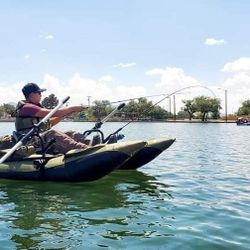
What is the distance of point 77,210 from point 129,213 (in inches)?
33.3

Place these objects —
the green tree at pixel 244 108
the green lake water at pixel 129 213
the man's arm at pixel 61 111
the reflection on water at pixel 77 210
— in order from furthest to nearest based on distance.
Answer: the green tree at pixel 244 108
the man's arm at pixel 61 111
the reflection on water at pixel 77 210
the green lake water at pixel 129 213

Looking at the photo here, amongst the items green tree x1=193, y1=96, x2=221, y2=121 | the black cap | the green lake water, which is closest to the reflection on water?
the green lake water

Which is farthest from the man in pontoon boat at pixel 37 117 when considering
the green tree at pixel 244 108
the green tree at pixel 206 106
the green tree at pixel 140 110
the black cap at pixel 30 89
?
the green tree at pixel 244 108

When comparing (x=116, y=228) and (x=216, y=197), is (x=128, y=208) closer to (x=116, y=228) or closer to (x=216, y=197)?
(x=116, y=228)

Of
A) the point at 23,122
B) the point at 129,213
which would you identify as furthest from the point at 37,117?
the point at 129,213

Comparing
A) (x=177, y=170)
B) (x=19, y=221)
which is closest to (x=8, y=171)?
(x=19, y=221)

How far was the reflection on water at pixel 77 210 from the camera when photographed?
5.88 meters

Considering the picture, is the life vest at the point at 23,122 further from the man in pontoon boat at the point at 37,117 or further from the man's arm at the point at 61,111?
the man's arm at the point at 61,111

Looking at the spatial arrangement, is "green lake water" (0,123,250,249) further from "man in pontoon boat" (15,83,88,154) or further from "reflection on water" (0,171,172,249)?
"man in pontoon boat" (15,83,88,154)

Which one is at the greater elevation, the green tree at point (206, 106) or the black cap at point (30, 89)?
the green tree at point (206, 106)

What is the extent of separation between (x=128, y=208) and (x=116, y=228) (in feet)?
4.17

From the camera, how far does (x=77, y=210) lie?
730 centimetres

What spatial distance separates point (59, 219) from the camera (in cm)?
673

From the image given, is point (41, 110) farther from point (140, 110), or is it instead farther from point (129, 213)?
point (140, 110)
